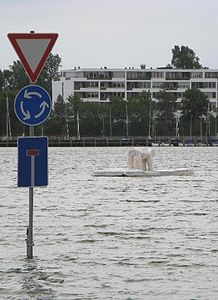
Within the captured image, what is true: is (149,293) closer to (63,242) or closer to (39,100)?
(39,100)

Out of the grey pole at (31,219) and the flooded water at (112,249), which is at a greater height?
the grey pole at (31,219)

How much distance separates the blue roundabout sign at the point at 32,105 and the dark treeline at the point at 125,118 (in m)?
154

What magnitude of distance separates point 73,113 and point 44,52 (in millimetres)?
158220

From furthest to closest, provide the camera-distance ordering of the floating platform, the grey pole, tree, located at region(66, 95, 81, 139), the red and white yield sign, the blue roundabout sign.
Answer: tree, located at region(66, 95, 81, 139) → the floating platform → the grey pole → the blue roundabout sign → the red and white yield sign

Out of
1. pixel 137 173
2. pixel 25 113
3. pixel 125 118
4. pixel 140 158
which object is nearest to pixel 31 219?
pixel 25 113

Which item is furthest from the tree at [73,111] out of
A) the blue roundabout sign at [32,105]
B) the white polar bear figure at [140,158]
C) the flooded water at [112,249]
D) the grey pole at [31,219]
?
the blue roundabout sign at [32,105]

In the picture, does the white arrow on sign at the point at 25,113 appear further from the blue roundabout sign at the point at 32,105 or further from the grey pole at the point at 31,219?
the grey pole at the point at 31,219

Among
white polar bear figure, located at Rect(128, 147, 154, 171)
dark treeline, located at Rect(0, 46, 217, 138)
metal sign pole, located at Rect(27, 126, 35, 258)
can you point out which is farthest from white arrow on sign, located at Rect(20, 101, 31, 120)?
dark treeline, located at Rect(0, 46, 217, 138)

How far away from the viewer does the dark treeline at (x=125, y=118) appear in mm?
172975

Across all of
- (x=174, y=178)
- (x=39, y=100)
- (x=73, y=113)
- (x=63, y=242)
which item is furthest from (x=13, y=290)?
(x=73, y=113)

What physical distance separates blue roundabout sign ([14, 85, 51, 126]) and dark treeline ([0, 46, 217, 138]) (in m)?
154

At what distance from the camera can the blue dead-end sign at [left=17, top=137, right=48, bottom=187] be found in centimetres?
A: 1411

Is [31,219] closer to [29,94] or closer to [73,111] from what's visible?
[29,94]

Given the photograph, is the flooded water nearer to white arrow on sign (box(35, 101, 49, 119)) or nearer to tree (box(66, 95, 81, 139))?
white arrow on sign (box(35, 101, 49, 119))
